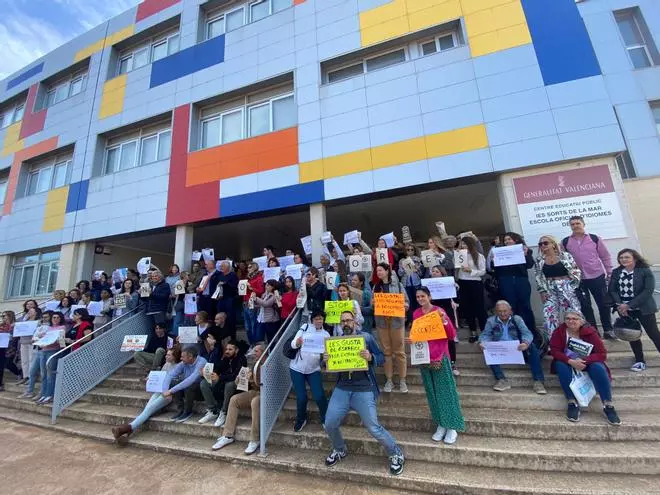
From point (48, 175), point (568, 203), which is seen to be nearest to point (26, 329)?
point (48, 175)

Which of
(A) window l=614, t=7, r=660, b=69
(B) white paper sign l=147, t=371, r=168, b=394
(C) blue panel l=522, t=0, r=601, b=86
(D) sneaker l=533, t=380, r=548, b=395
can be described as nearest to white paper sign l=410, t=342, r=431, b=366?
(D) sneaker l=533, t=380, r=548, b=395

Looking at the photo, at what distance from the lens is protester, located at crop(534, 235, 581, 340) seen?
4.34m

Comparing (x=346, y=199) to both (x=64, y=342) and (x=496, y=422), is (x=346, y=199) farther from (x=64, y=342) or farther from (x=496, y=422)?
(x=64, y=342)

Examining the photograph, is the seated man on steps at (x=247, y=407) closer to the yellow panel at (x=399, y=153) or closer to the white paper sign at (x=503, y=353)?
the white paper sign at (x=503, y=353)

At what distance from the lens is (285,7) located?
381 inches

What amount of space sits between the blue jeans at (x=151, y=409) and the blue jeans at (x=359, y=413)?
301 centimetres

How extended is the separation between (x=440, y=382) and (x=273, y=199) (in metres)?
6.09

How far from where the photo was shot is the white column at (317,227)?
7.40 metres

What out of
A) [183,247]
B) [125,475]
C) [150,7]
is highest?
[150,7]

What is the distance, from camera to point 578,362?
358 centimetres

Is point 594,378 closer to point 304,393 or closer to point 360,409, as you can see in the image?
point 360,409

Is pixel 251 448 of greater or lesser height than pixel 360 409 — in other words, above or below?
below

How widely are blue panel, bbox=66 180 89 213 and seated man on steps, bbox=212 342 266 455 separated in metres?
9.94

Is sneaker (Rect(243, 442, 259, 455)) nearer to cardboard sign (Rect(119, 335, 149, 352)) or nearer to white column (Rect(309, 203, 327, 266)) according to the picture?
cardboard sign (Rect(119, 335, 149, 352))
